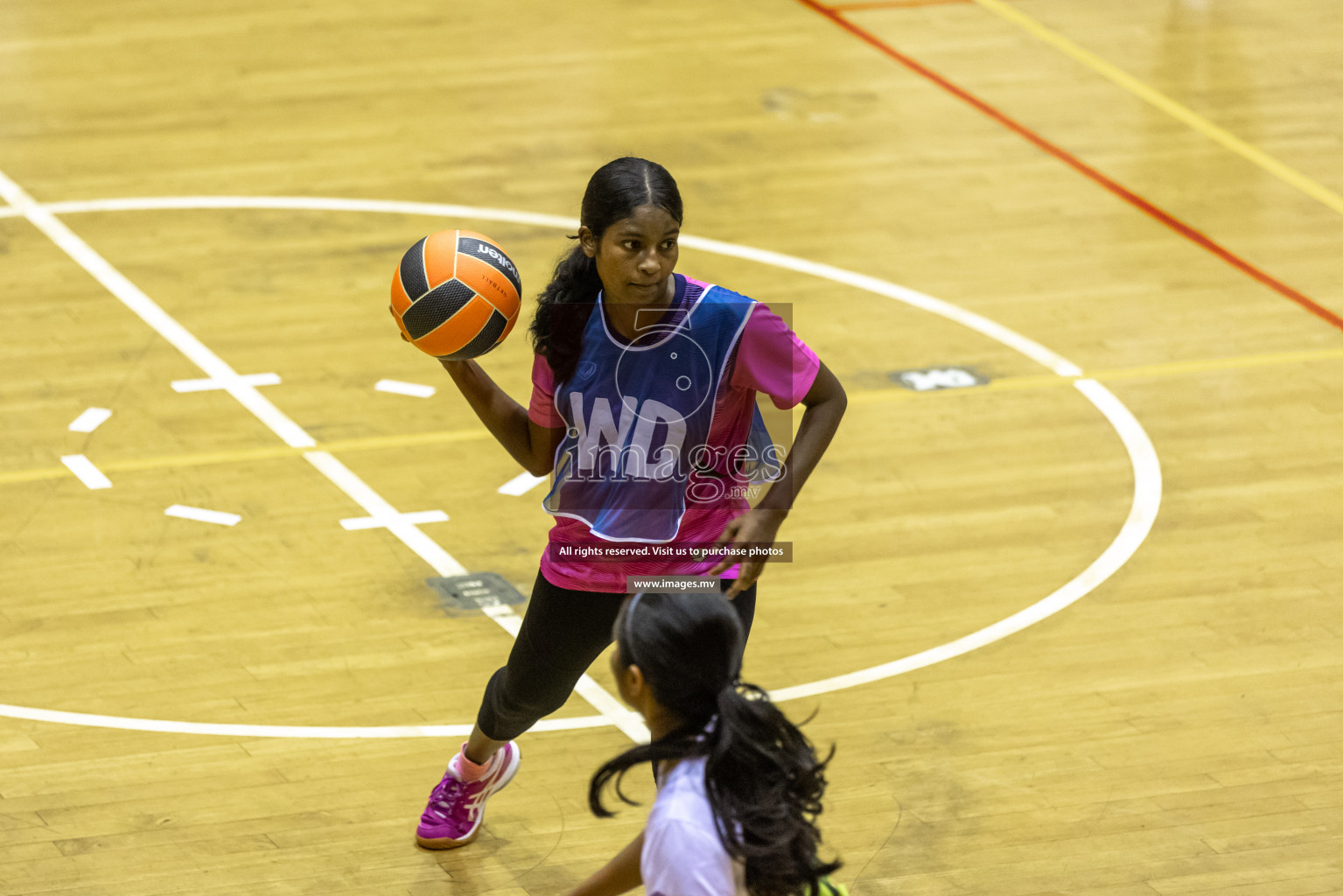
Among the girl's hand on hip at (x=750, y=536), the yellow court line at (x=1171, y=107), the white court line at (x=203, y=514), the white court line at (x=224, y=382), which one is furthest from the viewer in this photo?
the yellow court line at (x=1171, y=107)

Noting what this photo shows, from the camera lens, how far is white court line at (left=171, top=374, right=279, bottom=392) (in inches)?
289

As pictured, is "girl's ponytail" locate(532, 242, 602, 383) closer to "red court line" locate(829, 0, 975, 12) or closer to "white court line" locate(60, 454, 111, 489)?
"white court line" locate(60, 454, 111, 489)

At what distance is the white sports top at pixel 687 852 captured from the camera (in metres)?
3.11

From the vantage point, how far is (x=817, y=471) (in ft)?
22.6

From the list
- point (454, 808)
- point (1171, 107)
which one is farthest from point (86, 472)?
point (1171, 107)

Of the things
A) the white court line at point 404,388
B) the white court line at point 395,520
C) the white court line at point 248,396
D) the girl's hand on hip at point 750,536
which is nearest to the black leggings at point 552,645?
the girl's hand on hip at point 750,536

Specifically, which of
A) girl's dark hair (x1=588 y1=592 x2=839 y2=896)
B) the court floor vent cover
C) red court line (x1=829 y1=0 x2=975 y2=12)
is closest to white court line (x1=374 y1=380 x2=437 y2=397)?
the court floor vent cover

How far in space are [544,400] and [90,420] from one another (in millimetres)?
3478

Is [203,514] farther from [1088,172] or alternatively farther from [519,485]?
[1088,172]

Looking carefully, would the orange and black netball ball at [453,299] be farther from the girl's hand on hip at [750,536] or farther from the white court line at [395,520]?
the white court line at [395,520]

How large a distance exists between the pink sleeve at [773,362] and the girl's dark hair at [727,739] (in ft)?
2.77

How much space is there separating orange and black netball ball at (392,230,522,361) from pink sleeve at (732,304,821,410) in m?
0.59

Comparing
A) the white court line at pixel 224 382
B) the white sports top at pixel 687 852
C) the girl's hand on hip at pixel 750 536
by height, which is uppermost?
the girl's hand on hip at pixel 750 536

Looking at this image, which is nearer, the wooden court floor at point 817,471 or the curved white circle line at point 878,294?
the wooden court floor at point 817,471
